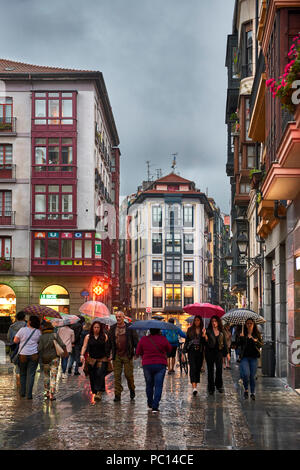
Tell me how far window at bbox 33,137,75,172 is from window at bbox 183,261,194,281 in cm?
4247

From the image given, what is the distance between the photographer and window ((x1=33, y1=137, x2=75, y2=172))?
50562 mm

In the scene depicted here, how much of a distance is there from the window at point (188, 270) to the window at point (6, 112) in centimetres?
4410

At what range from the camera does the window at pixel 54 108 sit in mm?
50719

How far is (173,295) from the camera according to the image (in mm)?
89938

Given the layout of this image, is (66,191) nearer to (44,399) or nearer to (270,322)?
(270,322)

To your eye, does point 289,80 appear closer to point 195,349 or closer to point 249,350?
point 249,350

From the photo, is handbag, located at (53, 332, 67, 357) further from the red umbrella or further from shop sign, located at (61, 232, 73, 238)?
shop sign, located at (61, 232, 73, 238)

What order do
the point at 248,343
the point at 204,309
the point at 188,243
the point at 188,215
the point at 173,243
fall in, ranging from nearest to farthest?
the point at 248,343 < the point at 204,309 < the point at 173,243 < the point at 188,243 < the point at 188,215

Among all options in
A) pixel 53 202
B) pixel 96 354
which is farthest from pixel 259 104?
pixel 53 202

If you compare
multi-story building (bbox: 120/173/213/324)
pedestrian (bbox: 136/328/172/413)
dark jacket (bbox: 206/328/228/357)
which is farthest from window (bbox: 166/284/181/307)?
pedestrian (bbox: 136/328/172/413)

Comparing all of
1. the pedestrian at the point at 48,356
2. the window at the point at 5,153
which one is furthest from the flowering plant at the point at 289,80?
the window at the point at 5,153

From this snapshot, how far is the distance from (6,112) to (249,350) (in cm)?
3963

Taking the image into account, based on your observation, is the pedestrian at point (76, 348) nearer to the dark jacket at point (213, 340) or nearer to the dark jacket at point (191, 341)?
the dark jacket at point (191, 341)
